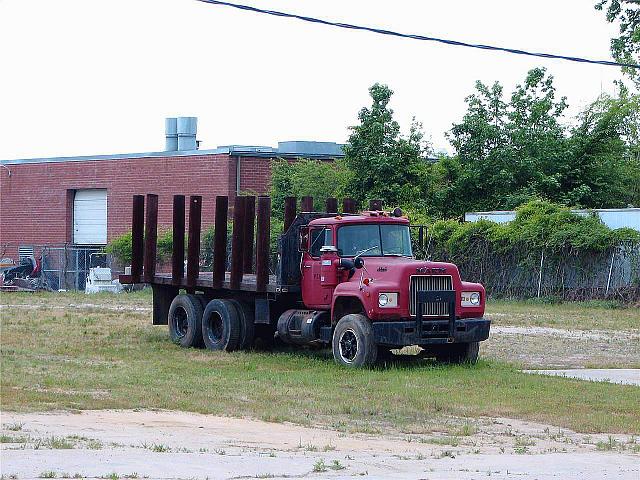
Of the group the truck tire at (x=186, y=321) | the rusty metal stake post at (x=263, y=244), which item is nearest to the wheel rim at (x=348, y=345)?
the rusty metal stake post at (x=263, y=244)

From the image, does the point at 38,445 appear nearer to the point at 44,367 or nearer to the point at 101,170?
the point at 44,367

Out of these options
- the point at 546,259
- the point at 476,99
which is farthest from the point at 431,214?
the point at 546,259

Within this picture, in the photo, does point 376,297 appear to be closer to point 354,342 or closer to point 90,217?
point 354,342

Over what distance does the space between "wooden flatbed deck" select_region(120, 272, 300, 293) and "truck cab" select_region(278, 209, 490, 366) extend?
41cm

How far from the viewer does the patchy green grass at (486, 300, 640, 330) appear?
97.8ft

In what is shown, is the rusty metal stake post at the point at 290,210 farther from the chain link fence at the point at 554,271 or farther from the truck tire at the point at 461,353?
the chain link fence at the point at 554,271

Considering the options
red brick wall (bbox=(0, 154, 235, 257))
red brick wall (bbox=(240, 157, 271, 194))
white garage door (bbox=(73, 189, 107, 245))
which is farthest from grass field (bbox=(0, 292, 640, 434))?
white garage door (bbox=(73, 189, 107, 245))

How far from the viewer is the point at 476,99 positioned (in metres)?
48.3

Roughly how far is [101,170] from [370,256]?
36.9m

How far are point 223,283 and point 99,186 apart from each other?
113 ft

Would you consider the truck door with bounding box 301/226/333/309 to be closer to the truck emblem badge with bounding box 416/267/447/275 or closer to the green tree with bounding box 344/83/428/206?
the truck emblem badge with bounding box 416/267/447/275

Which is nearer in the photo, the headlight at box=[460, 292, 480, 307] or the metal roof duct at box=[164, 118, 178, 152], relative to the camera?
the headlight at box=[460, 292, 480, 307]

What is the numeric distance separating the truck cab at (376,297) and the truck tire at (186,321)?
94.3 inches

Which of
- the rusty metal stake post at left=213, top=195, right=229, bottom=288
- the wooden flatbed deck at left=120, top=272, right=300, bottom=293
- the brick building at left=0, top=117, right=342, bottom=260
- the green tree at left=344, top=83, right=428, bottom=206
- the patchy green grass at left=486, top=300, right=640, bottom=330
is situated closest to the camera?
the wooden flatbed deck at left=120, top=272, right=300, bottom=293
